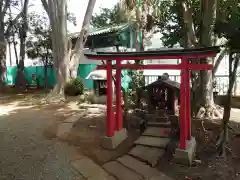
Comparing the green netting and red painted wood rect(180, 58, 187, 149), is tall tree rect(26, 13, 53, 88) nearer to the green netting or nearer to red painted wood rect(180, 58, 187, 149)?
the green netting

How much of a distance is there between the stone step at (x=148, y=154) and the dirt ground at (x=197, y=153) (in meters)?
0.16

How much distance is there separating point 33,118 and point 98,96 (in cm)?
334

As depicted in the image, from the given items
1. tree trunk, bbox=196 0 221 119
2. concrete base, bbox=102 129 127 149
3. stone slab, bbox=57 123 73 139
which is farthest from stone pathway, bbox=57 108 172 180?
tree trunk, bbox=196 0 221 119

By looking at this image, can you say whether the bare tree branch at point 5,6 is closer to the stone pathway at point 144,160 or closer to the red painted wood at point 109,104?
the red painted wood at point 109,104

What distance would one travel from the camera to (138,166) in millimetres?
4809

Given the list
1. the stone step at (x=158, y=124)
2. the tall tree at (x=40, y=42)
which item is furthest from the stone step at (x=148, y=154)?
the tall tree at (x=40, y=42)

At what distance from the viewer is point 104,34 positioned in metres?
14.7

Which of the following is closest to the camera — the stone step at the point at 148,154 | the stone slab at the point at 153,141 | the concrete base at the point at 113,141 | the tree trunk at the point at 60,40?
the stone step at the point at 148,154

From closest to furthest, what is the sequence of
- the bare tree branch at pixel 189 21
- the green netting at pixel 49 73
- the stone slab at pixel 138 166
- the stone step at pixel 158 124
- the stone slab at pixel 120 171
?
the stone slab at pixel 120 171 < the stone slab at pixel 138 166 < the stone step at pixel 158 124 < the bare tree branch at pixel 189 21 < the green netting at pixel 49 73

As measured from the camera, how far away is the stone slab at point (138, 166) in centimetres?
454

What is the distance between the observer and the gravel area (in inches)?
177

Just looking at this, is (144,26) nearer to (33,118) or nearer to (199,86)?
(199,86)

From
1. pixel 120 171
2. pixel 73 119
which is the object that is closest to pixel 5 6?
pixel 73 119

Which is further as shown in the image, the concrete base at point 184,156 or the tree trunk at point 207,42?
the tree trunk at point 207,42
